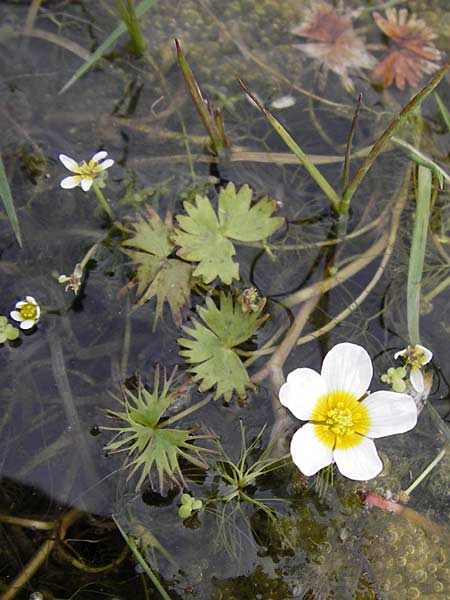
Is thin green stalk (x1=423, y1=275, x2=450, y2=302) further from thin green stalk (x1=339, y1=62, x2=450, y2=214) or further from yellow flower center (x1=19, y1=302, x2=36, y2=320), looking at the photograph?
yellow flower center (x1=19, y1=302, x2=36, y2=320)

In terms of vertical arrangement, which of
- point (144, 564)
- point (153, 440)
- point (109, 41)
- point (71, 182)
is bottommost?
point (144, 564)

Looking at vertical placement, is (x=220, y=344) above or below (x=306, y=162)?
below

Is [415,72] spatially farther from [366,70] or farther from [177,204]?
[177,204]

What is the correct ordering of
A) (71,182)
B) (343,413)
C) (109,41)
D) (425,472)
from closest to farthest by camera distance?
(343,413)
(425,472)
(71,182)
(109,41)

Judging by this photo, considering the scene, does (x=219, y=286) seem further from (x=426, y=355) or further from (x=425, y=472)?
(x=425, y=472)

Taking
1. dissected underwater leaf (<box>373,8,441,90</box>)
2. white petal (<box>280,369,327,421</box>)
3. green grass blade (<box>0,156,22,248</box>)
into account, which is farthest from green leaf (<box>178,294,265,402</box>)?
dissected underwater leaf (<box>373,8,441,90</box>)

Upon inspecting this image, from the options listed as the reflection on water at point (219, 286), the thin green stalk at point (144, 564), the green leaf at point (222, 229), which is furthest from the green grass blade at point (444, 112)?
the thin green stalk at point (144, 564)

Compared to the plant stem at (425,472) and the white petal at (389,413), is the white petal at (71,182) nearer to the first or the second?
the white petal at (389,413)

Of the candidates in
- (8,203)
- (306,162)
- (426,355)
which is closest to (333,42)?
(306,162)
